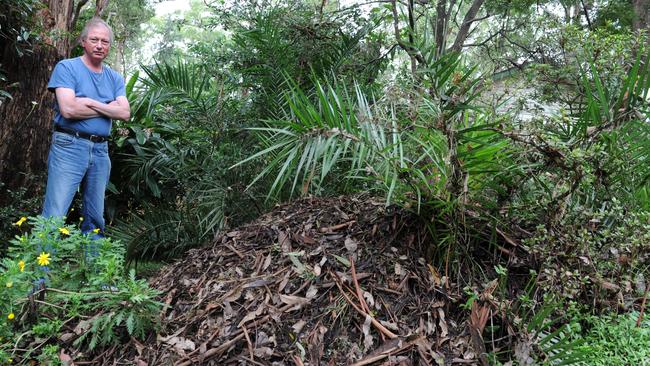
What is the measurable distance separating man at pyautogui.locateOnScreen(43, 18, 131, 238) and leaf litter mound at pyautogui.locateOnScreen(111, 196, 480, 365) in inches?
40.4

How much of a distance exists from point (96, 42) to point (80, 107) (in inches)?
19.5

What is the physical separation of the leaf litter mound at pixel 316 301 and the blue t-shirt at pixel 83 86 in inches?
49.0

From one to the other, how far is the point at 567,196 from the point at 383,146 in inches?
34.2

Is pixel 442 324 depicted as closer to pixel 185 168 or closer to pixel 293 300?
pixel 293 300

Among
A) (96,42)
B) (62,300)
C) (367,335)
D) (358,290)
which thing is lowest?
(62,300)

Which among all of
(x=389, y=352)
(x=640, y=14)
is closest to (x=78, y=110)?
(x=389, y=352)

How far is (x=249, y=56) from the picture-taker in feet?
14.1

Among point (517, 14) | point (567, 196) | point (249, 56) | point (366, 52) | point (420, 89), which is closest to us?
point (567, 196)

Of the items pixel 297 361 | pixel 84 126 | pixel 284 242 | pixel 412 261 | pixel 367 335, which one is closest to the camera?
pixel 297 361

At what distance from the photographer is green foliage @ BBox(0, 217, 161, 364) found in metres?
2.27

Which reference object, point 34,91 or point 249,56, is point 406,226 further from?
point 34,91

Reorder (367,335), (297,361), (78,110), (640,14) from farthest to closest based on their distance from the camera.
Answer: (640,14) → (78,110) → (367,335) → (297,361)

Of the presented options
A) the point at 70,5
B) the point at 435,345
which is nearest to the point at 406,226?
the point at 435,345

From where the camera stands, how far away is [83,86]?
3.52m
